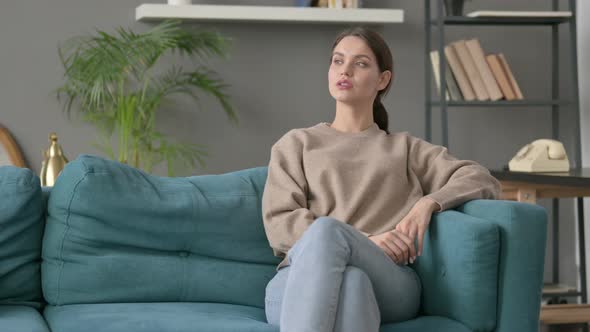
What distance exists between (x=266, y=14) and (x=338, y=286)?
235cm

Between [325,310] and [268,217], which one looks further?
[268,217]

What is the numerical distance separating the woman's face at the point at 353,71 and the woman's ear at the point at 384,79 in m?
0.03

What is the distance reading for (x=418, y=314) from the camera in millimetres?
2461

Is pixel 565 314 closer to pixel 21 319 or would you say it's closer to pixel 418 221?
pixel 418 221

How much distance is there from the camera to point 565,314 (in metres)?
3.78

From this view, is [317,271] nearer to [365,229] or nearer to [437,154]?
[365,229]

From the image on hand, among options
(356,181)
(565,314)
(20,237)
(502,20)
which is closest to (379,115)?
(356,181)

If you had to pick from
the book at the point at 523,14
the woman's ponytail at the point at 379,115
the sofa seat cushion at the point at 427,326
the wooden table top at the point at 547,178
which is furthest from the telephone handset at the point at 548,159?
the sofa seat cushion at the point at 427,326

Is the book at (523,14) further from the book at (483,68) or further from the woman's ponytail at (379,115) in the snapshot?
Result: the woman's ponytail at (379,115)

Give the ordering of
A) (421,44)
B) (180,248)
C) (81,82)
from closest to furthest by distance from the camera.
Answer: (180,248), (81,82), (421,44)

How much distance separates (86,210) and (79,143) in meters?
1.68

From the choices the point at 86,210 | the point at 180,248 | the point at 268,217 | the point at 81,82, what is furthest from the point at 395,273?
the point at 81,82

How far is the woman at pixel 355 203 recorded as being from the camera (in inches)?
81.7

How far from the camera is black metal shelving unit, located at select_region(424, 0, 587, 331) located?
4.23m
